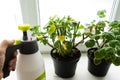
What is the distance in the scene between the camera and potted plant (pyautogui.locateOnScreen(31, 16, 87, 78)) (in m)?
0.63

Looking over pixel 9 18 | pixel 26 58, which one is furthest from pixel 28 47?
pixel 9 18

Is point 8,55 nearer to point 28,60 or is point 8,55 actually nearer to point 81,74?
point 28,60

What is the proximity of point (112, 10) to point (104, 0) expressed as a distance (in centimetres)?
7

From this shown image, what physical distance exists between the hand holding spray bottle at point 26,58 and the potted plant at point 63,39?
0.23ft

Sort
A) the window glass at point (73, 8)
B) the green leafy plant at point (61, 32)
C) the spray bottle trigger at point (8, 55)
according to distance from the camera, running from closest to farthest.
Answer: the spray bottle trigger at point (8, 55)
the green leafy plant at point (61, 32)
the window glass at point (73, 8)

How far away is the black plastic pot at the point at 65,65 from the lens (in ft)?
2.21

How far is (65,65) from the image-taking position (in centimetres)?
68

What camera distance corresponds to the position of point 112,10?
35.4 inches

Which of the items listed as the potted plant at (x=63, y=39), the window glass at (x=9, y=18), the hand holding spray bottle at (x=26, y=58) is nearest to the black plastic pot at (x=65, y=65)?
the potted plant at (x=63, y=39)

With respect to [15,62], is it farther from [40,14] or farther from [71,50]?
[40,14]

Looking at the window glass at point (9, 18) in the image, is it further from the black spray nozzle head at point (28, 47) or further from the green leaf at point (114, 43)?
the green leaf at point (114, 43)

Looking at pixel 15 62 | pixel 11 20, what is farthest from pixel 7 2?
pixel 15 62

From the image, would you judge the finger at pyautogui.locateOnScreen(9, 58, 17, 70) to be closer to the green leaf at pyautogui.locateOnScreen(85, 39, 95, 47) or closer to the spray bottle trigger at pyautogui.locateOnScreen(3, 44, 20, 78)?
the spray bottle trigger at pyautogui.locateOnScreen(3, 44, 20, 78)

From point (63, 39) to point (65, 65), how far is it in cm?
13
